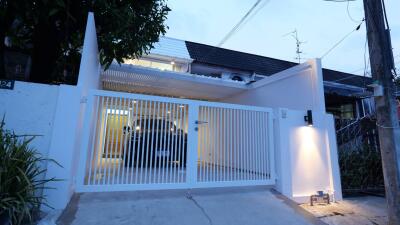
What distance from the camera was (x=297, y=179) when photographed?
15.5 feet

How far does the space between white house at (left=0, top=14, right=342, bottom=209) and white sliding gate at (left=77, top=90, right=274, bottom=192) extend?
18 mm

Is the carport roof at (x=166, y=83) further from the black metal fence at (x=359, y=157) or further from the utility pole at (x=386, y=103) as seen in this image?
the utility pole at (x=386, y=103)

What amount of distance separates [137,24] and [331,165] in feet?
17.3

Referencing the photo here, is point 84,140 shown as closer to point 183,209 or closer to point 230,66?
point 183,209

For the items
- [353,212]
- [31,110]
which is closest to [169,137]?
[31,110]

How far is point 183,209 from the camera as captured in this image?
3.45 m

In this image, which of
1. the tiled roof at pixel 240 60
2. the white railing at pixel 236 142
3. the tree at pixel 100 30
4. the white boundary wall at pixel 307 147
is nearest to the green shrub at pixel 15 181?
the tree at pixel 100 30

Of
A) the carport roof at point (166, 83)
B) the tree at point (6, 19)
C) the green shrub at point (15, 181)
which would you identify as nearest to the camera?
the green shrub at point (15, 181)

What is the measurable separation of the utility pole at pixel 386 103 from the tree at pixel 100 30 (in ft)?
13.2

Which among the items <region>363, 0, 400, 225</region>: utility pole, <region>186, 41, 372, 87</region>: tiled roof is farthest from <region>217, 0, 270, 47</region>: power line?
<region>363, 0, 400, 225</region>: utility pole

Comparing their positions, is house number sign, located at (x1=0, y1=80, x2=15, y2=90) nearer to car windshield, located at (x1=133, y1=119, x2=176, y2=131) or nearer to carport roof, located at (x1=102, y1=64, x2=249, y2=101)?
car windshield, located at (x1=133, y1=119, x2=176, y2=131)

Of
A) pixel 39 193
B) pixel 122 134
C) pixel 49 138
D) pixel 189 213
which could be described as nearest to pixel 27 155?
pixel 49 138

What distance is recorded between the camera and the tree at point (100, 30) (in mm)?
4094

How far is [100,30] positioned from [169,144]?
110 inches
